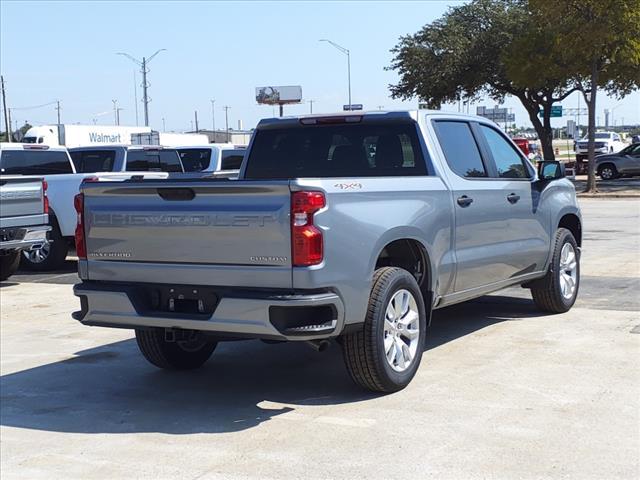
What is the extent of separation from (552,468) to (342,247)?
188cm

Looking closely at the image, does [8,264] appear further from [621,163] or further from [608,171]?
[608,171]

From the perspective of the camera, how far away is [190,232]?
Result: 577 centimetres

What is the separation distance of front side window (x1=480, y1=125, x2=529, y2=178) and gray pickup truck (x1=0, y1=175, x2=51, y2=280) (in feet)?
23.6

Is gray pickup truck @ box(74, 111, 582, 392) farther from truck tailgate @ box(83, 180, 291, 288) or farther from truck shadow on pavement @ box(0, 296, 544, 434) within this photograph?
truck shadow on pavement @ box(0, 296, 544, 434)

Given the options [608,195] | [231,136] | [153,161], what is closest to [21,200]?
[153,161]

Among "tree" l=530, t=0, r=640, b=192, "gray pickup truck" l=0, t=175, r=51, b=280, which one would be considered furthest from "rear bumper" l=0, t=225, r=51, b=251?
"tree" l=530, t=0, r=640, b=192

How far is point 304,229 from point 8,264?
30.2ft

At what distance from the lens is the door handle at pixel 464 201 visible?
7.05 metres

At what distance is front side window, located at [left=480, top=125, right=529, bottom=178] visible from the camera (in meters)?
7.98

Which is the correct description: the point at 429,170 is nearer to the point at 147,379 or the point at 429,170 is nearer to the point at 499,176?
the point at 499,176

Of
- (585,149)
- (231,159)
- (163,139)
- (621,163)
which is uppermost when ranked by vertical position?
(163,139)

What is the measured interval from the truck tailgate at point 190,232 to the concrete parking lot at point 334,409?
99cm

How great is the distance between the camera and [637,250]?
14.2m

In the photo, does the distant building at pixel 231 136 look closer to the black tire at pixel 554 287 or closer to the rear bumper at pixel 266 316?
the black tire at pixel 554 287
